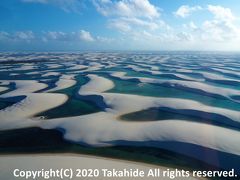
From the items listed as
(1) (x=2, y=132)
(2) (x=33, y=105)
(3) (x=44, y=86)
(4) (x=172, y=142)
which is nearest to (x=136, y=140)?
(4) (x=172, y=142)

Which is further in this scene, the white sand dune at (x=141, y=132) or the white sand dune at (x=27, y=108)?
the white sand dune at (x=27, y=108)

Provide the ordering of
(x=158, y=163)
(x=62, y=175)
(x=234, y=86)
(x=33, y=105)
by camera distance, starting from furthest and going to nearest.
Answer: (x=234, y=86) → (x=33, y=105) → (x=158, y=163) → (x=62, y=175)

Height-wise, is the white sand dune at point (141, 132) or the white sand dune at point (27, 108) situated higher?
the white sand dune at point (141, 132)

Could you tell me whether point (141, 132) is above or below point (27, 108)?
above

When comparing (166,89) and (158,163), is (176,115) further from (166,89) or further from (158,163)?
(166,89)

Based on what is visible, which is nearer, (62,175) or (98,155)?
(62,175)

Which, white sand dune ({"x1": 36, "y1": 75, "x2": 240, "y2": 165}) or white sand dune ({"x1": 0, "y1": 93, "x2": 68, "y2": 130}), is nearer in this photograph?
white sand dune ({"x1": 36, "y1": 75, "x2": 240, "y2": 165})

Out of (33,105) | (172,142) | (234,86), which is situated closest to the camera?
(172,142)

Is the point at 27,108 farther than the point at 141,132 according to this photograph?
Yes

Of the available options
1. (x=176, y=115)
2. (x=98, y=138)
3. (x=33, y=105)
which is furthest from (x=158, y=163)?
(x=33, y=105)
